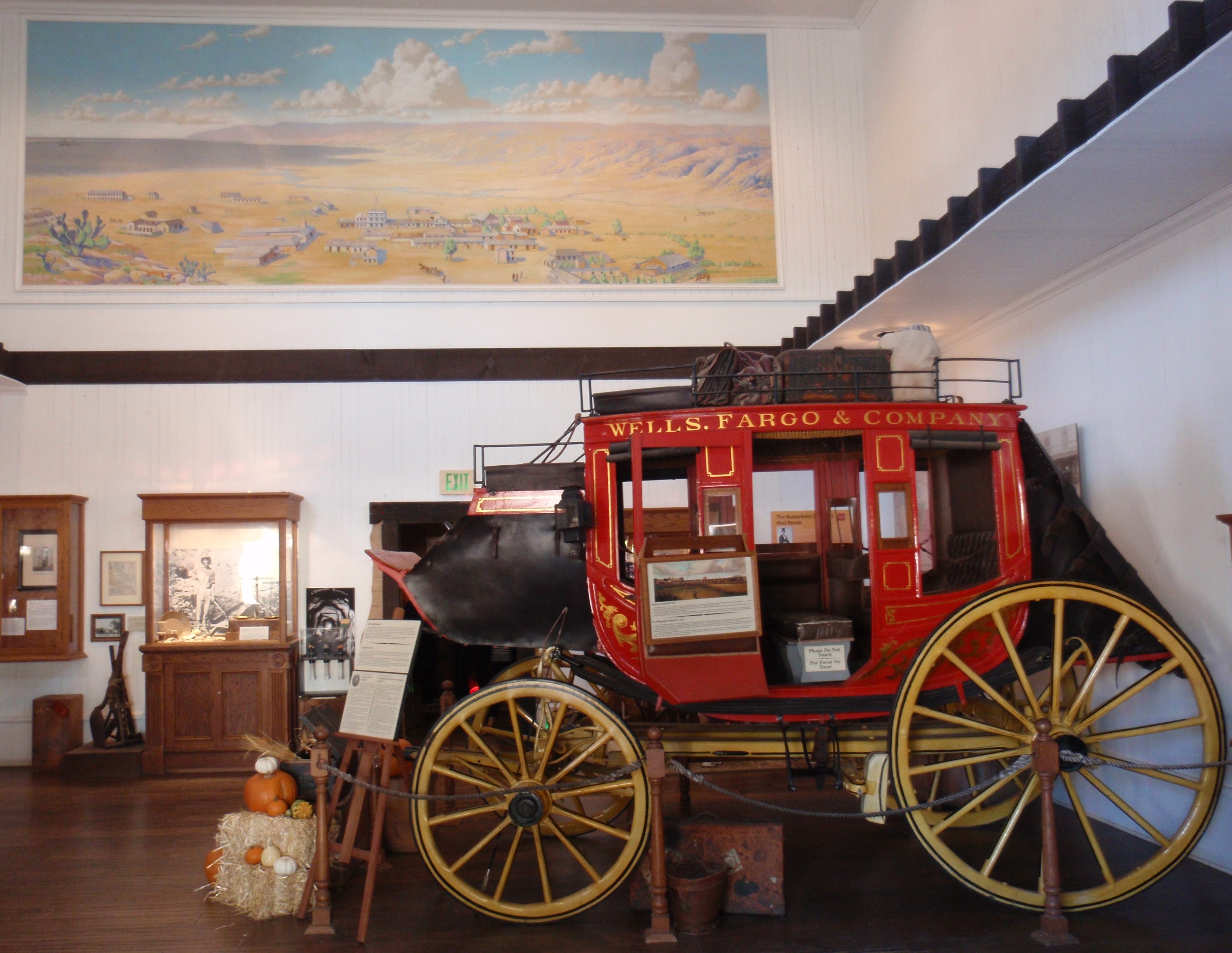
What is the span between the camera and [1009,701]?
4.66 meters

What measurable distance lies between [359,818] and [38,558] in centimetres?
563

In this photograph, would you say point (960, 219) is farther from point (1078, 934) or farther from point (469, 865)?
point (469, 865)

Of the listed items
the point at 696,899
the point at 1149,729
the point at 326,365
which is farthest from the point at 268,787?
the point at 326,365

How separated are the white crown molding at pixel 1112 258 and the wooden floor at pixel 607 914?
344cm

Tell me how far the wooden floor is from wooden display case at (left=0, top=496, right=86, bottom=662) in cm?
293

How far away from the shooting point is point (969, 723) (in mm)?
4109

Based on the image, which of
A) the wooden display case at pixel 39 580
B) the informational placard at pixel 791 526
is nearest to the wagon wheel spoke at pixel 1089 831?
the informational placard at pixel 791 526

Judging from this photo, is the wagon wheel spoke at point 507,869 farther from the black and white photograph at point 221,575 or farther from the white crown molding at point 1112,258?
the black and white photograph at point 221,575

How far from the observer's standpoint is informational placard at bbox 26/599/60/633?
26.9 ft

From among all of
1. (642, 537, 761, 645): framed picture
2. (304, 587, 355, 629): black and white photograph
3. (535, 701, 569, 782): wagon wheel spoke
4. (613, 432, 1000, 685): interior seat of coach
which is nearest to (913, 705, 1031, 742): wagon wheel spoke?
(613, 432, 1000, 685): interior seat of coach

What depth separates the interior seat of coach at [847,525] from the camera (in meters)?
4.38

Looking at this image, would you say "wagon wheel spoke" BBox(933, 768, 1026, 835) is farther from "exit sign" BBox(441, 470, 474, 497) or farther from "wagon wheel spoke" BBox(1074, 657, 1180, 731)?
"exit sign" BBox(441, 470, 474, 497)

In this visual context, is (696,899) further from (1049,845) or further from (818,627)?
(1049,845)

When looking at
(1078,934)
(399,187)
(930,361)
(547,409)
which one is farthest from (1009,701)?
(399,187)
